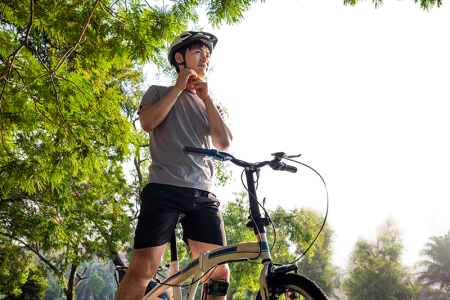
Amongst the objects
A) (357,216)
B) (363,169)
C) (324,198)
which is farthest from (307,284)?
(363,169)

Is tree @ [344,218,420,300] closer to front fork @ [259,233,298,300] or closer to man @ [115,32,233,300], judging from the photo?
man @ [115,32,233,300]

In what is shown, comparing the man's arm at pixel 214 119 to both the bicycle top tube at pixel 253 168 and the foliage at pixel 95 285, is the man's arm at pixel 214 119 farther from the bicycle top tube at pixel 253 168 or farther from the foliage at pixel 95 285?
the foliage at pixel 95 285

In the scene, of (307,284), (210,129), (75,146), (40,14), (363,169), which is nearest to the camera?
(307,284)

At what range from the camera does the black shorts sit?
4.85 feet

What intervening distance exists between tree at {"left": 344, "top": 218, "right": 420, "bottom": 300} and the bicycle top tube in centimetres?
3277

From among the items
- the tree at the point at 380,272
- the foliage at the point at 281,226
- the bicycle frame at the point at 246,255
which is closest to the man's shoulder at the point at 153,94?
the bicycle frame at the point at 246,255

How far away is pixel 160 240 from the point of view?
1498 mm

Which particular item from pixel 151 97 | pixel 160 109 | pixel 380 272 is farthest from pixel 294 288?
pixel 380 272

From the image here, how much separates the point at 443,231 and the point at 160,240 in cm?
3693

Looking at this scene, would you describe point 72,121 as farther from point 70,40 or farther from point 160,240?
point 160,240

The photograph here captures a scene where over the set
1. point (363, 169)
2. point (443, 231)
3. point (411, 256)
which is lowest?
point (411, 256)

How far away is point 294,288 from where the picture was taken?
3.45ft

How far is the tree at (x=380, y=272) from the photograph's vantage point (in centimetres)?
2975

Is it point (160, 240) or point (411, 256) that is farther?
point (411, 256)
